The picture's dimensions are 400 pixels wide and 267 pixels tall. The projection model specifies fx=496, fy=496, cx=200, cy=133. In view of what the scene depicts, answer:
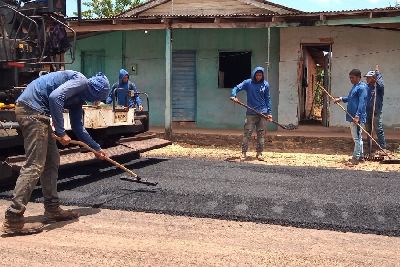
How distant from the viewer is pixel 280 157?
10258 millimetres

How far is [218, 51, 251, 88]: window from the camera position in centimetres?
1373

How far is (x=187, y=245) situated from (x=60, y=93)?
74.5 inches

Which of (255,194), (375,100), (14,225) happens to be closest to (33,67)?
(14,225)

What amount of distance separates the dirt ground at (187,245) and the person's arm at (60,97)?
1.02m

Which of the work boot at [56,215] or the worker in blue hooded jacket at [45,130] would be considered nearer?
the worker in blue hooded jacket at [45,130]

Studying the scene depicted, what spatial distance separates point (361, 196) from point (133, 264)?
3.42 meters

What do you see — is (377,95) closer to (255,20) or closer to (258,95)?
(258,95)

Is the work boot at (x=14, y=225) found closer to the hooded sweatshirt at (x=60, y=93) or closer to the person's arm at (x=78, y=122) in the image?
the hooded sweatshirt at (x=60, y=93)

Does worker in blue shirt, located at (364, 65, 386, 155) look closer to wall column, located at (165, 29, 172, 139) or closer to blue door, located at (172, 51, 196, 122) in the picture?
wall column, located at (165, 29, 172, 139)

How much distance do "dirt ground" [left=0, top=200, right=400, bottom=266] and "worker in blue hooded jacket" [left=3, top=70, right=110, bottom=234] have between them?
201 millimetres

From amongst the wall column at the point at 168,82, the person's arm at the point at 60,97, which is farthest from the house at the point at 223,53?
the person's arm at the point at 60,97

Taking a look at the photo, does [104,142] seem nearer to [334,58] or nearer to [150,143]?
[150,143]

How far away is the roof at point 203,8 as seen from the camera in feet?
47.2

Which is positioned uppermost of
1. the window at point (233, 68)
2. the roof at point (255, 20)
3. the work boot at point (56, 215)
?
the roof at point (255, 20)
